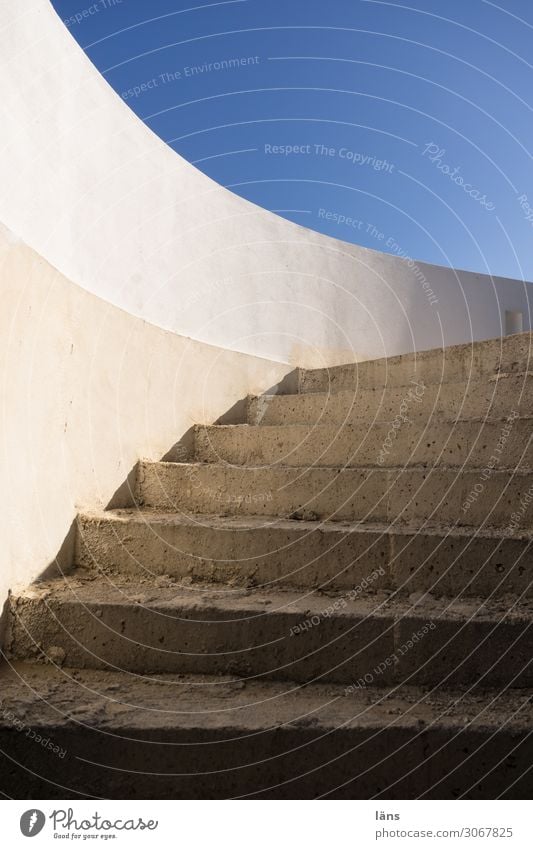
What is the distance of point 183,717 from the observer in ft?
3.38

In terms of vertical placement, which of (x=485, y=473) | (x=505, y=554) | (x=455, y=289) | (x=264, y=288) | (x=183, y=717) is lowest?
(x=183, y=717)

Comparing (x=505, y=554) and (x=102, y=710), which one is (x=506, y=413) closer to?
(x=505, y=554)

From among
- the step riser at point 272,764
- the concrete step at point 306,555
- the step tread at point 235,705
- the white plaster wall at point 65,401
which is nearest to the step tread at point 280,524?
the concrete step at point 306,555

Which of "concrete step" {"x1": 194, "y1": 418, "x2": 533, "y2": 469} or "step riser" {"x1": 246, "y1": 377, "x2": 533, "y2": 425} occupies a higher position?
"step riser" {"x1": 246, "y1": 377, "x2": 533, "y2": 425}

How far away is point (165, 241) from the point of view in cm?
238

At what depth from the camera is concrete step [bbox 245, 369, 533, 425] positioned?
176 cm

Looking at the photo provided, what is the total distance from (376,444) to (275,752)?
3.12 feet

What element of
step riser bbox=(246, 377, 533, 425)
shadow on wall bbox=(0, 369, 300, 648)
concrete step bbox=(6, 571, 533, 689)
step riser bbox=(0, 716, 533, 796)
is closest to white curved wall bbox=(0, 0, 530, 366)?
shadow on wall bbox=(0, 369, 300, 648)

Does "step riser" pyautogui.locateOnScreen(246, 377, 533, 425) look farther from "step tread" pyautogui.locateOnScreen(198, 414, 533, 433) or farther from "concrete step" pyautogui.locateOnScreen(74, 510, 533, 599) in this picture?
"concrete step" pyautogui.locateOnScreen(74, 510, 533, 599)

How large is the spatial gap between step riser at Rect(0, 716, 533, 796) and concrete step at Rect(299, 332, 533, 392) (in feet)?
4.10

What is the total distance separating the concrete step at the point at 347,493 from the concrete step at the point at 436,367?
2.04ft

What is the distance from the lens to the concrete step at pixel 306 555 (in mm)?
1260

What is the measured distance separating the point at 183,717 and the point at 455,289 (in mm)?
3526
